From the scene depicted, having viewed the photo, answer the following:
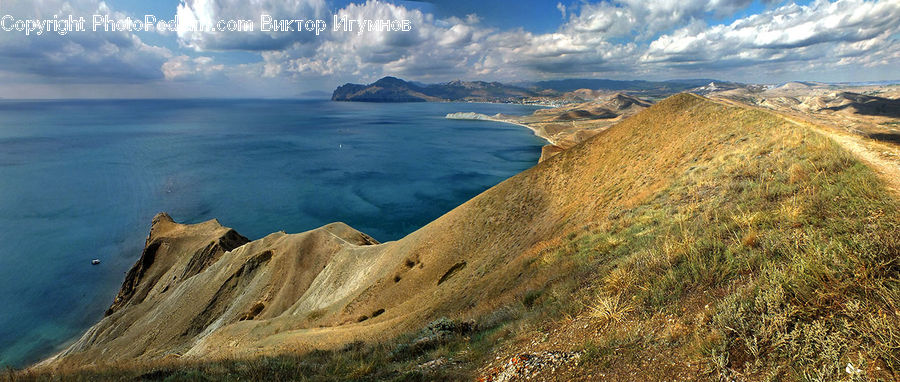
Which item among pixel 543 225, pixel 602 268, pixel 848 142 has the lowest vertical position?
pixel 543 225

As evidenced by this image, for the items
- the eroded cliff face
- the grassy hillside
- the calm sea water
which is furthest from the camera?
the calm sea water

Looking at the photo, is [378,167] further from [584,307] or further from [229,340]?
[584,307]

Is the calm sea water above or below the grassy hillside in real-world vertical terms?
below

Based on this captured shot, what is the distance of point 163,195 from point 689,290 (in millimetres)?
99595

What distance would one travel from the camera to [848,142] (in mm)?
10984

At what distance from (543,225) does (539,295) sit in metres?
9.75

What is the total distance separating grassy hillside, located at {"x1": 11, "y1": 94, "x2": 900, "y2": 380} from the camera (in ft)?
15.7

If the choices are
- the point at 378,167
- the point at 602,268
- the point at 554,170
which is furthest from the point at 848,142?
the point at 378,167

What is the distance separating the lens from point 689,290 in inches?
265

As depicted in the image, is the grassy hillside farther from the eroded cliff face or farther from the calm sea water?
the calm sea water

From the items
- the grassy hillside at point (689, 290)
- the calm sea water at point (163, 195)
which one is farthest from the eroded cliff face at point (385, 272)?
the calm sea water at point (163, 195)

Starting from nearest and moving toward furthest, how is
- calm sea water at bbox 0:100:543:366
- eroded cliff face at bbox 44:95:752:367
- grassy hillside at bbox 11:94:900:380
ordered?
grassy hillside at bbox 11:94:900:380 < eroded cliff face at bbox 44:95:752:367 < calm sea water at bbox 0:100:543:366

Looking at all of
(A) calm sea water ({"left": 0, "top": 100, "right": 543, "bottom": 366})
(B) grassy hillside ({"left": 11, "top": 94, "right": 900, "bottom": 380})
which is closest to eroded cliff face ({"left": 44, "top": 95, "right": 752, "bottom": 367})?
(B) grassy hillside ({"left": 11, "top": 94, "right": 900, "bottom": 380})

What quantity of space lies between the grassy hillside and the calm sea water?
49243 millimetres
